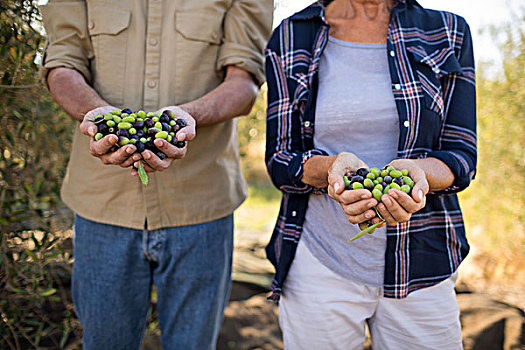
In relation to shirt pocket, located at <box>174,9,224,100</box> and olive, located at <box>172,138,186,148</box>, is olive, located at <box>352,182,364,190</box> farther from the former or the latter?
shirt pocket, located at <box>174,9,224,100</box>

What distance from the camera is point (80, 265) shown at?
189 centimetres

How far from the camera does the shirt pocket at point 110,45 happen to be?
1.84 metres

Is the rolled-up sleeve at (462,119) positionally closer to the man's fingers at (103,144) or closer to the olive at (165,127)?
the olive at (165,127)

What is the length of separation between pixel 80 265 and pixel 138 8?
1097 mm

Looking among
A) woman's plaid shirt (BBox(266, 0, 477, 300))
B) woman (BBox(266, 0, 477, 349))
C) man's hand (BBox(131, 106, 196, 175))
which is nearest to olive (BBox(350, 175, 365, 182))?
woman (BBox(266, 0, 477, 349))

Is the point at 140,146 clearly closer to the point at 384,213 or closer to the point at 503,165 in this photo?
the point at 384,213

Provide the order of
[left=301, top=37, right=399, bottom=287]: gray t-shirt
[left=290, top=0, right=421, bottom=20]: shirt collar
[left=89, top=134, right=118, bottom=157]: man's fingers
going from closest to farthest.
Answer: [left=89, top=134, right=118, bottom=157]: man's fingers
[left=301, top=37, right=399, bottom=287]: gray t-shirt
[left=290, top=0, right=421, bottom=20]: shirt collar

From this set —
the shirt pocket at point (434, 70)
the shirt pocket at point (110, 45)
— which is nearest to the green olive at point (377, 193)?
the shirt pocket at point (434, 70)

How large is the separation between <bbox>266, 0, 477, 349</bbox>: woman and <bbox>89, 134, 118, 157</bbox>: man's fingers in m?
0.59

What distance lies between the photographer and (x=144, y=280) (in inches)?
74.9

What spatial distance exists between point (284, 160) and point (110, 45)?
878 mm

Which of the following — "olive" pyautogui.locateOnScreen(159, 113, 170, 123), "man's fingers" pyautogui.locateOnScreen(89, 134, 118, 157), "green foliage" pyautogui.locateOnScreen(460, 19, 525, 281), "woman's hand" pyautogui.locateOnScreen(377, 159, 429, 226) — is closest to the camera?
"woman's hand" pyautogui.locateOnScreen(377, 159, 429, 226)

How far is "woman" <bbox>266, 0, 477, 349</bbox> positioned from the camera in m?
1.59

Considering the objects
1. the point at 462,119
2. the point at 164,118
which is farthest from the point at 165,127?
the point at 462,119
